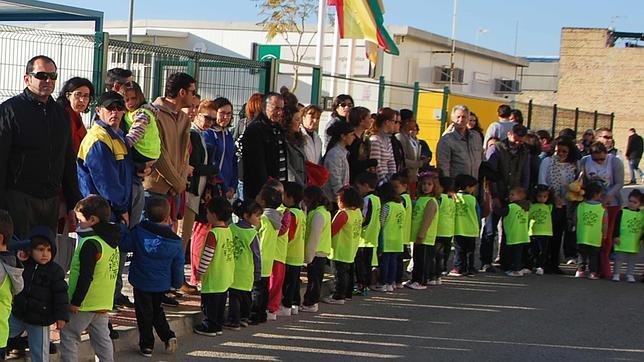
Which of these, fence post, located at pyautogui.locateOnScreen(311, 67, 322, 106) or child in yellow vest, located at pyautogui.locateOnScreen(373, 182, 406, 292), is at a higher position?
fence post, located at pyautogui.locateOnScreen(311, 67, 322, 106)

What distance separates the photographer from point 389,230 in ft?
35.9

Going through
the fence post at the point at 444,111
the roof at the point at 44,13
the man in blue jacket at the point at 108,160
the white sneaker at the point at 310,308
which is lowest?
the white sneaker at the point at 310,308

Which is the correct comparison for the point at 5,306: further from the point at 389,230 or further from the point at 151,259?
the point at 389,230

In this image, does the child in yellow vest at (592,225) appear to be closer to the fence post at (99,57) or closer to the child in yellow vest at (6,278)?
the fence post at (99,57)

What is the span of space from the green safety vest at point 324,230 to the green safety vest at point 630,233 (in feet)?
16.7

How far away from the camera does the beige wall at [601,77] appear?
1718 inches

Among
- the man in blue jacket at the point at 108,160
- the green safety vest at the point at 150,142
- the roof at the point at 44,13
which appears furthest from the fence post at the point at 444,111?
the man in blue jacket at the point at 108,160

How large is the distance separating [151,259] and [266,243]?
1.70 meters

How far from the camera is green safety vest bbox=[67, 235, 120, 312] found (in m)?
6.66

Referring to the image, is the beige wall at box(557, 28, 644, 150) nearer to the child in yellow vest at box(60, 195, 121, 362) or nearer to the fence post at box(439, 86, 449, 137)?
the fence post at box(439, 86, 449, 137)

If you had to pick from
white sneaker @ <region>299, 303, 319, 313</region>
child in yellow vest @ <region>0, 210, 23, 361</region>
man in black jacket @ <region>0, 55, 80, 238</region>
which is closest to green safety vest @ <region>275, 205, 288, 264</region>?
white sneaker @ <region>299, 303, 319, 313</region>

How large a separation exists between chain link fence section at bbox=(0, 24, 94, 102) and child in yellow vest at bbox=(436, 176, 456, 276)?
4460 mm

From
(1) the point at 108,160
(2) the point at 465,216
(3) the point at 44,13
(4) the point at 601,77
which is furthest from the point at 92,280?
(4) the point at 601,77

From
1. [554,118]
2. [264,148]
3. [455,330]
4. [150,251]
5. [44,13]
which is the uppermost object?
[44,13]
